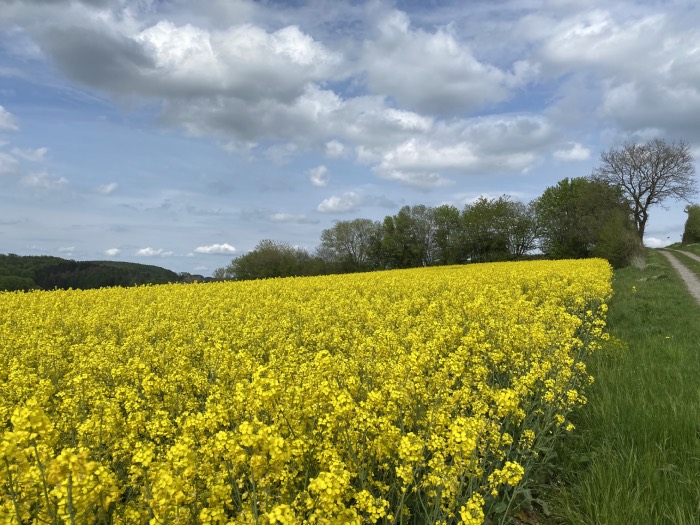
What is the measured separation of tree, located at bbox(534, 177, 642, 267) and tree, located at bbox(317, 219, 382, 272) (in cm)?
2632

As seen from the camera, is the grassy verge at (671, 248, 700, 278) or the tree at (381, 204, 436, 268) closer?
the grassy verge at (671, 248, 700, 278)

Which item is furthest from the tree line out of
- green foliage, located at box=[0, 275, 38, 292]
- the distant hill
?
green foliage, located at box=[0, 275, 38, 292]

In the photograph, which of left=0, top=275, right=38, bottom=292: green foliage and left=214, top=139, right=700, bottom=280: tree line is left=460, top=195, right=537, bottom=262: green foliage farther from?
left=0, top=275, right=38, bottom=292: green foliage

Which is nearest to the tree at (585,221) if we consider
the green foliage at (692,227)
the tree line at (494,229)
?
the tree line at (494,229)

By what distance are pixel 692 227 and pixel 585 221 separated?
1387 inches

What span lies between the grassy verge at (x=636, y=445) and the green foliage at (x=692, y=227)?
83.5 meters

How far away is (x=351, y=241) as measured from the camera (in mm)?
74312

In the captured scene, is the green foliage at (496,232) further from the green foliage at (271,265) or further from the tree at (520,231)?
the green foliage at (271,265)

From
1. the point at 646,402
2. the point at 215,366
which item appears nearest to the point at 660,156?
the point at 646,402

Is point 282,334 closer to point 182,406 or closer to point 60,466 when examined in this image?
point 182,406

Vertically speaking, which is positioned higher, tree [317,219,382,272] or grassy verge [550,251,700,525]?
tree [317,219,382,272]

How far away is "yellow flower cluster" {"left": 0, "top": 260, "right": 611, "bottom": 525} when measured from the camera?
2893 millimetres

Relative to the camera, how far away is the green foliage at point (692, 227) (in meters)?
74.6

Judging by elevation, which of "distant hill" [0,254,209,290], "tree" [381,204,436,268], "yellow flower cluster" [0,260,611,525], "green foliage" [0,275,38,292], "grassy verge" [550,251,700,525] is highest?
"tree" [381,204,436,268]
